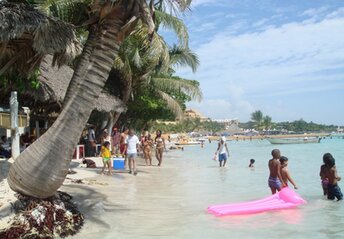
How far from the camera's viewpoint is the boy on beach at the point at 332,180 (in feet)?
28.9

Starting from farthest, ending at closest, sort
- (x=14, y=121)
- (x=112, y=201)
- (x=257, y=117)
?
(x=257, y=117)
(x=14, y=121)
(x=112, y=201)

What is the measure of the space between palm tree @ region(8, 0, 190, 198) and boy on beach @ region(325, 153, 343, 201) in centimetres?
461

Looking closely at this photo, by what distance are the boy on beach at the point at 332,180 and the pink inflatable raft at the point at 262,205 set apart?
2.33ft

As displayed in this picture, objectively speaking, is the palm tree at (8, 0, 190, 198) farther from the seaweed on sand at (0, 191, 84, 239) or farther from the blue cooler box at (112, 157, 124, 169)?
the blue cooler box at (112, 157, 124, 169)

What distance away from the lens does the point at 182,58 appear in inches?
1021

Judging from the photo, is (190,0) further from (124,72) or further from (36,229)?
(124,72)

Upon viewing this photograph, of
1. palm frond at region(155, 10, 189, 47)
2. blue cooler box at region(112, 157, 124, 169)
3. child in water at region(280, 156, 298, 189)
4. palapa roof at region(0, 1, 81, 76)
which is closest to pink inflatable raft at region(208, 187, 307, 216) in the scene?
child in water at region(280, 156, 298, 189)

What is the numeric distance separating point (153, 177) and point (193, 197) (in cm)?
400

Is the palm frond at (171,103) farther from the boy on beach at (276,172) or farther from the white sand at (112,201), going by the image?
the boy on beach at (276,172)

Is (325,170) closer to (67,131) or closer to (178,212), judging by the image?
(178,212)

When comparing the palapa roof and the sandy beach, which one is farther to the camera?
the palapa roof

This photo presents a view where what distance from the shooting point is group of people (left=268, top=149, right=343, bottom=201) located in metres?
8.84

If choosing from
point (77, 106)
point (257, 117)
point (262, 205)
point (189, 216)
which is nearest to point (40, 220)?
point (77, 106)

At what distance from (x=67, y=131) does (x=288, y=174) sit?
191 inches
